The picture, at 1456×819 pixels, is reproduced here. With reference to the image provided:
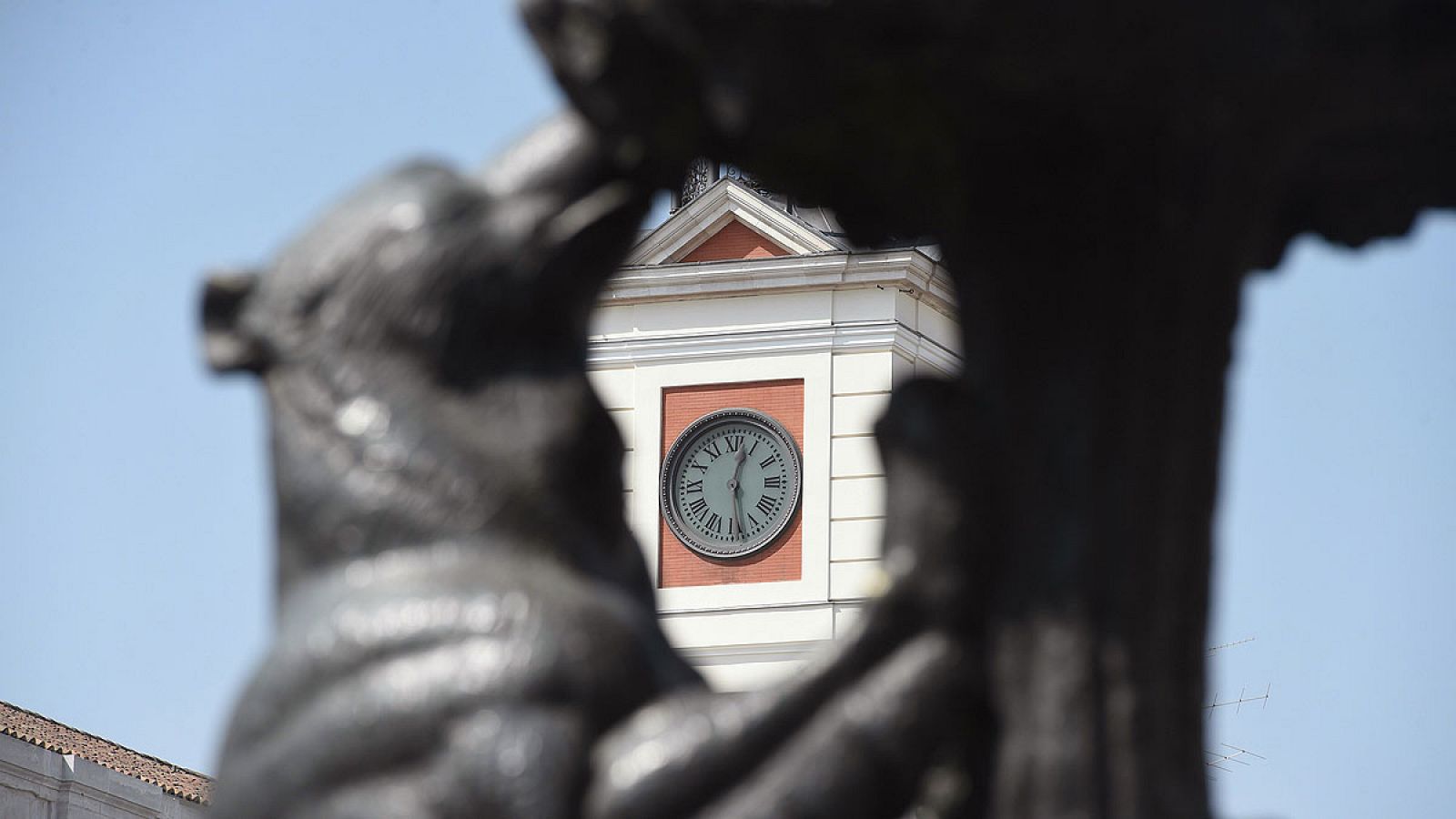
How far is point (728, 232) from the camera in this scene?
2970 centimetres

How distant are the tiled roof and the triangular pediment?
7136 millimetres

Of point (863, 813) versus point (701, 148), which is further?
point (701, 148)

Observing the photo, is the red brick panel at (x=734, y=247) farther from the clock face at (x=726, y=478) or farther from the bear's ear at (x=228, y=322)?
the bear's ear at (x=228, y=322)

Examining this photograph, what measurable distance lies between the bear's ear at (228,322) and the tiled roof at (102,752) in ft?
77.9

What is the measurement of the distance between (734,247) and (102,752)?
829 cm

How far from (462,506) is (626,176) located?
0.45 metres

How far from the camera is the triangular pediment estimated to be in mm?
29109

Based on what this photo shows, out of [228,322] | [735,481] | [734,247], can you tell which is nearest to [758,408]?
[735,481]

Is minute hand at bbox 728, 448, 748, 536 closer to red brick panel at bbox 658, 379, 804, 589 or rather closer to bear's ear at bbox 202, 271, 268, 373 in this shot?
red brick panel at bbox 658, 379, 804, 589

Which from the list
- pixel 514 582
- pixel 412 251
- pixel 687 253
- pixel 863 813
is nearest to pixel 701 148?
pixel 412 251

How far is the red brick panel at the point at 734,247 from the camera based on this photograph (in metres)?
29.6

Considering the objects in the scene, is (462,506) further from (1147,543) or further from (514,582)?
(1147,543)

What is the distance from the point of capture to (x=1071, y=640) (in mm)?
2984

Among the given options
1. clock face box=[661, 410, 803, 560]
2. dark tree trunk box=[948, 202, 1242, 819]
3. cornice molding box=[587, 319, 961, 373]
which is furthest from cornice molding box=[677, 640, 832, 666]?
dark tree trunk box=[948, 202, 1242, 819]
